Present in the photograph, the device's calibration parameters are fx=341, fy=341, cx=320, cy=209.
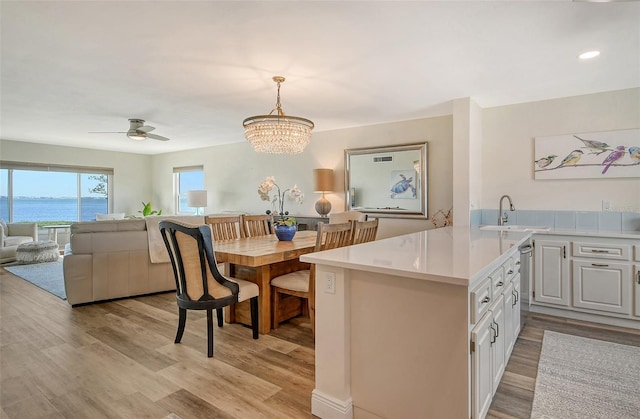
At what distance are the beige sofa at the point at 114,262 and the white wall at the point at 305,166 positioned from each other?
2236mm

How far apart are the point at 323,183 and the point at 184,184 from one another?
4456 millimetres

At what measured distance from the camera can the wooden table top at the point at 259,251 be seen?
104 inches

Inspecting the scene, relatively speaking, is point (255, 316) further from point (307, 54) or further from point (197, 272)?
point (307, 54)

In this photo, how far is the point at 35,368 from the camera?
236 centimetres

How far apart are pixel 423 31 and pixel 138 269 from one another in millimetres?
3901

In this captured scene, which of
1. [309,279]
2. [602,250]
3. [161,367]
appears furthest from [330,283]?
[602,250]

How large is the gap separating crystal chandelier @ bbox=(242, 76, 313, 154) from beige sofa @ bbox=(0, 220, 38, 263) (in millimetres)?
5499

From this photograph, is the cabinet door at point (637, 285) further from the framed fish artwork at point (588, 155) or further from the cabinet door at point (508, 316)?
the cabinet door at point (508, 316)

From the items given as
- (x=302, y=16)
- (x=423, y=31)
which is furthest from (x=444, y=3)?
(x=302, y=16)

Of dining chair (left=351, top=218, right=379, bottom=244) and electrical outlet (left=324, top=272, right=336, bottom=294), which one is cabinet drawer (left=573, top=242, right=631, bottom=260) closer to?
dining chair (left=351, top=218, right=379, bottom=244)

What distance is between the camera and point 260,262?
262 cm

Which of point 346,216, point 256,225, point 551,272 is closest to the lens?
point 551,272

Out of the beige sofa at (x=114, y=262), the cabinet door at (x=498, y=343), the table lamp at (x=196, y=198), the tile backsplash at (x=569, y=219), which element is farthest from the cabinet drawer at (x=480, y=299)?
the table lamp at (x=196, y=198)

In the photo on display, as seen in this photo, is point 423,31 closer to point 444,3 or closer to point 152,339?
point 444,3
